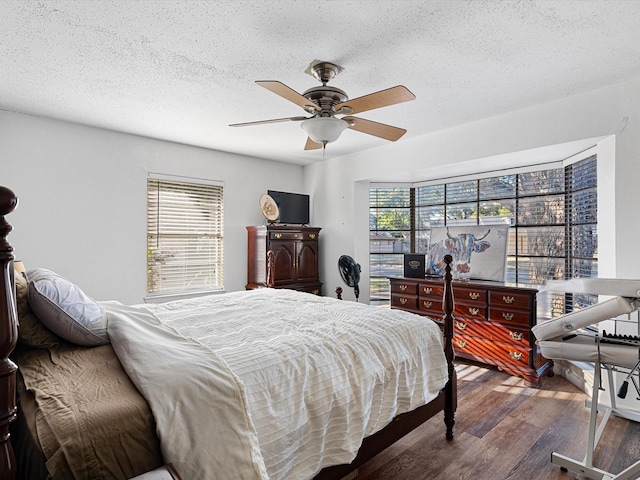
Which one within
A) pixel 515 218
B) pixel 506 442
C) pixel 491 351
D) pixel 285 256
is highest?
pixel 515 218

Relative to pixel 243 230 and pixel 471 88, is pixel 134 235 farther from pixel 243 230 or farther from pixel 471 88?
pixel 471 88

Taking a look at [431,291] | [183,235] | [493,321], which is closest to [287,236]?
[183,235]

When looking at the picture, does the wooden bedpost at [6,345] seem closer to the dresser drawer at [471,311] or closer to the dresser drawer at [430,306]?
the dresser drawer at [471,311]

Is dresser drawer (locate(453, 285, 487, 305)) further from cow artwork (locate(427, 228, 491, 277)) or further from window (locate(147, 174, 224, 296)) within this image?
window (locate(147, 174, 224, 296))

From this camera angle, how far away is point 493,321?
3.54m

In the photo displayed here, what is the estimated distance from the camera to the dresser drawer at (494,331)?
3.34 meters

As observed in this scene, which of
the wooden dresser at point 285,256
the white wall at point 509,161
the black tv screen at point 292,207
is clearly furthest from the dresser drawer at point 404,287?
the black tv screen at point 292,207

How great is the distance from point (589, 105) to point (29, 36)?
4086 millimetres

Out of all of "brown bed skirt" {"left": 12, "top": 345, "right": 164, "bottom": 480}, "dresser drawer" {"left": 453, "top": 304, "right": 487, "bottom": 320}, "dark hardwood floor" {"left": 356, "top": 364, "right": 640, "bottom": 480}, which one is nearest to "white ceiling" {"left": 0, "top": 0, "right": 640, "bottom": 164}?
"brown bed skirt" {"left": 12, "top": 345, "right": 164, "bottom": 480}

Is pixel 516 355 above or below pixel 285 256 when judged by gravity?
below

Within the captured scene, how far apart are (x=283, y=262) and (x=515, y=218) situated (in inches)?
114

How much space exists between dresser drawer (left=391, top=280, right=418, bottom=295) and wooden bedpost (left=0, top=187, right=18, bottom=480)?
3.84 metres

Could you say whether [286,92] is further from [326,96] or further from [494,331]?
[494,331]

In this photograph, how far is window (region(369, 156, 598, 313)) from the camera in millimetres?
3410
